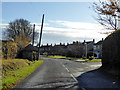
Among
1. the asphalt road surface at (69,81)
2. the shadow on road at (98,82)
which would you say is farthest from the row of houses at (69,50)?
the shadow on road at (98,82)

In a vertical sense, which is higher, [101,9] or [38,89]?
[101,9]

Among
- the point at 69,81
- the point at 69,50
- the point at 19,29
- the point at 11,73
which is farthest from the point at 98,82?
the point at 69,50

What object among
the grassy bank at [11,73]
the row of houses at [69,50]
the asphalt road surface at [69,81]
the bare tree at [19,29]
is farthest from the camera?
the bare tree at [19,29]

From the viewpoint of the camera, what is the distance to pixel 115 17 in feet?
48.4

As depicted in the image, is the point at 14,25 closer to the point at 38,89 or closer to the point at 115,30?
the point at 115,30

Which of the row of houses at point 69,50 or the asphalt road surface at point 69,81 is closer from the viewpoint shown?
the asphalt road surface at point 69,81

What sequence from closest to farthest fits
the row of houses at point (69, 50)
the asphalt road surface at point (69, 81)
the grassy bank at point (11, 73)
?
the asphalt road surface at point (69, 81)
the grassy bank at point (11, 73)
the row of houses at point (69, 50)

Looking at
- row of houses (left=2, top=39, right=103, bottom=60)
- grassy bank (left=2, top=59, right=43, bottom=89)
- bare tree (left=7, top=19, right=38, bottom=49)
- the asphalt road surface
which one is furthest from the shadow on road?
bare tree (left=7, top=19, right=38, bottom=49)

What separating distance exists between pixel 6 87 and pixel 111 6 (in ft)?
36.0

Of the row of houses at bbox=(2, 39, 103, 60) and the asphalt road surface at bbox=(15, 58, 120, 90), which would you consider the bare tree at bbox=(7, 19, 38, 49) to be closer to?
the row of houses at bbox=(2, 39, 103, 60)

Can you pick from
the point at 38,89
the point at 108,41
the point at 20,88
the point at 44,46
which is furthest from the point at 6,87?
→ the point at 44,46

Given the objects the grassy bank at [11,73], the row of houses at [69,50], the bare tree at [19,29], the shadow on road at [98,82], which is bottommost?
the shadow on road at [98,82]

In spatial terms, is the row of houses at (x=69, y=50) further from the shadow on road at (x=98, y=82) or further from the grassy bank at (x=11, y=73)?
the shadow on road at (x=98, y=82)

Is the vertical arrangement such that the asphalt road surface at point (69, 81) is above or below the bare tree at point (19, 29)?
below
